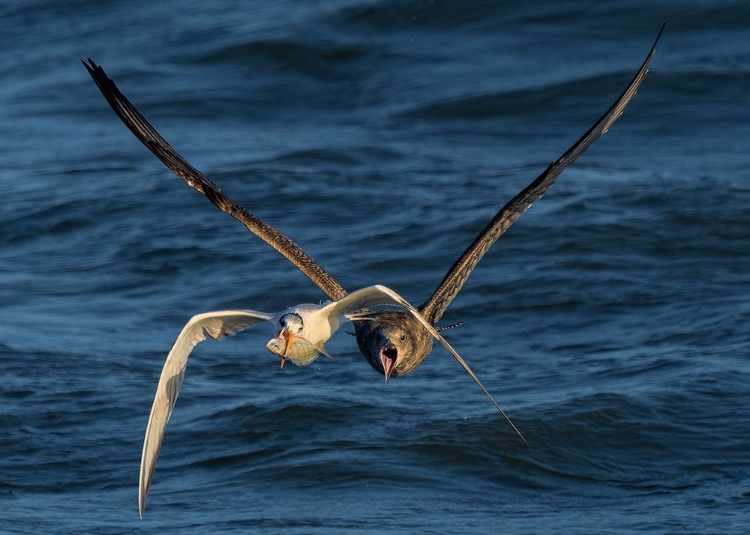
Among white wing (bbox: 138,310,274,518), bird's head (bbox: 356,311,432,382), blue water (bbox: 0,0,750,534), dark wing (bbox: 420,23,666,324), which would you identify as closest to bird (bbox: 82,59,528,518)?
white wing (bbox: 138,310,274,518)

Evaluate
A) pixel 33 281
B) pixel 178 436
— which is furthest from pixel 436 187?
pixel 178 436

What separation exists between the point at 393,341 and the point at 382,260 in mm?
5673

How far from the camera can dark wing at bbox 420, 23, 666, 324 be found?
7277mm

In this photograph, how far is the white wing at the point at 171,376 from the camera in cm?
598

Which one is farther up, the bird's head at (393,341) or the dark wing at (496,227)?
the dark wing at (496,227)

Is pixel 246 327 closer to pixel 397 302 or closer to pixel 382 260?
pixel 397 302

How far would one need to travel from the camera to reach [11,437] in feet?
30.6

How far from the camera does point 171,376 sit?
20.1 feet

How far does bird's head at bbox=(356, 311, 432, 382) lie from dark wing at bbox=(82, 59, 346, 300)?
331 millimetres

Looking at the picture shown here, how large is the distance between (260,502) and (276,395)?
1.90 meters

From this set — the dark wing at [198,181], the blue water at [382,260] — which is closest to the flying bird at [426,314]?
the dark wing at [198,181]

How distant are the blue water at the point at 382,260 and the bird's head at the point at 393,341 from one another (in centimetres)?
95

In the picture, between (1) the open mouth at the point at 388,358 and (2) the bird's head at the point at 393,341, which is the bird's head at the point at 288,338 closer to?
(2) the bird's head at the point at 393,341

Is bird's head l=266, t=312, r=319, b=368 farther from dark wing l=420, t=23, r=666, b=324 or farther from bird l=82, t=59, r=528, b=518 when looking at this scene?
dark wing l=420, t=23, r=666, b=324
